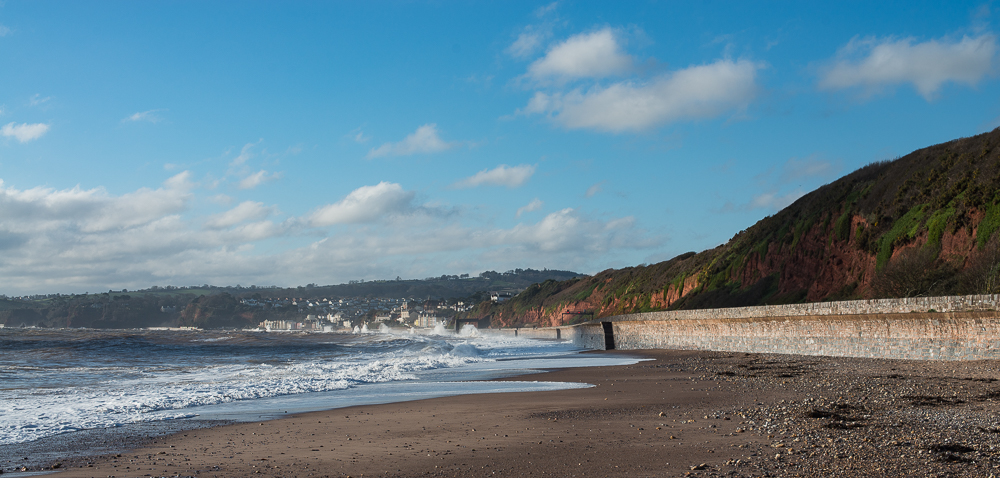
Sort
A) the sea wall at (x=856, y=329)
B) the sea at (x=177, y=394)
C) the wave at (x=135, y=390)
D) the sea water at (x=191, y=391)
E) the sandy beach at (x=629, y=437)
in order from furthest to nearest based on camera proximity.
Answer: the sea wall at (x=856, y=329) → the sea water at (x=191, y=391) → the wave at (x=135, y=390) → the sea at (x=177, y=394) → the sandy beach at (x=629, y=437)

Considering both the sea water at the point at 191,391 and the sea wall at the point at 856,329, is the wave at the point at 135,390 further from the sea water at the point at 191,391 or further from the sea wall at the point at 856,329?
the sea wall at the point at 856,329

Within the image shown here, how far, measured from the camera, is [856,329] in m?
20.5

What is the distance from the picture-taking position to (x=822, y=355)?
867 inches

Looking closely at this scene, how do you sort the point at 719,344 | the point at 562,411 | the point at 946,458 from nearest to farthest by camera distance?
the point at 946,458 < the point at 562,411 < the point at 719,344

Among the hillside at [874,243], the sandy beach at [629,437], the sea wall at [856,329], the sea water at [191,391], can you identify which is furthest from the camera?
the hillside at [874,243]

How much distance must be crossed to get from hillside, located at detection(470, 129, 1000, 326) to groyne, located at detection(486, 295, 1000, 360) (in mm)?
4307

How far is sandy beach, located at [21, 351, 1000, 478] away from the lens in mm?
6387

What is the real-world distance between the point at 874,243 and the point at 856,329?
54.4 feet

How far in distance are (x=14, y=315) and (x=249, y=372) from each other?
6896 inches

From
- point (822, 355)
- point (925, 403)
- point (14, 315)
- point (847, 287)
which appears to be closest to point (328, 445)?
point (925, 403)

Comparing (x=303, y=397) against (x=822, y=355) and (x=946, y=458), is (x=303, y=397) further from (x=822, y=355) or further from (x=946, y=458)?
(x=822, y=355)

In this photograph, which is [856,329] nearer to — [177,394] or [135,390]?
[177,394]

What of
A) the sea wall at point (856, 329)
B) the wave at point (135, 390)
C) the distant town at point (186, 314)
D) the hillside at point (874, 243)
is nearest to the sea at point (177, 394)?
the wave at point (135, 390)

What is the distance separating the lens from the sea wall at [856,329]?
1600 cm
